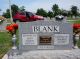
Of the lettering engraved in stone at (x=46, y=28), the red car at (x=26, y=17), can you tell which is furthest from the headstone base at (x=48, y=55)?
the red car at (x=26, y=17)

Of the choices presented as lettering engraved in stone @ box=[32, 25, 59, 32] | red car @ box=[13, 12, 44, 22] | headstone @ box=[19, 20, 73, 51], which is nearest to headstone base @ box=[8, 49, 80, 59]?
headstone @ box=[19, 20, 73, 51]

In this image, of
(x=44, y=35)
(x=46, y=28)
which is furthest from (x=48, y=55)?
(x=46, y=28)

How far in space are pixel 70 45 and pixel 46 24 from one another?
0.73 meters

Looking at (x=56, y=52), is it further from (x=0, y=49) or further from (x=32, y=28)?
(x=0, y=49)

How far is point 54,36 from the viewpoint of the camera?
22.5 feet

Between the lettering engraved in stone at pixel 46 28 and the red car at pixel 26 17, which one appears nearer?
the lettering engraved in stone at pixel 46 28

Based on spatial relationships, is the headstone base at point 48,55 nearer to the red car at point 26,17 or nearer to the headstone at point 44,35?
the headstone at point 44,35

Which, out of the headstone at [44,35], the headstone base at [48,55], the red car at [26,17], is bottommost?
the headstone base at [48,55]

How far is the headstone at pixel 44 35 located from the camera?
6824 mm

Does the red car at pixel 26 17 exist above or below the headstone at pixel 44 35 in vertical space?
above

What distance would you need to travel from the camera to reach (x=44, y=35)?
6852 mm

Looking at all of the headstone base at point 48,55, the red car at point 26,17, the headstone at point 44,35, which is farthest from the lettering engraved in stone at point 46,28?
the red car at point 26,17

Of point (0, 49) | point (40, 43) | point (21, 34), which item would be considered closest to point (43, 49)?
point (40, 43)

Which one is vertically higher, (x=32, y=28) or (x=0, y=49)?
(x=32, y=28)
